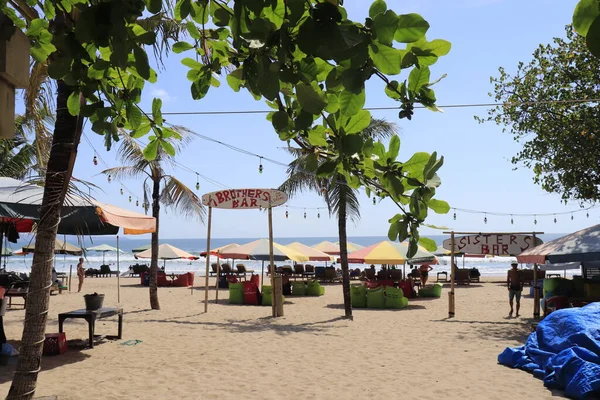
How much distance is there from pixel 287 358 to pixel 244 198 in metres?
6.22

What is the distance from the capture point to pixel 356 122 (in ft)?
5.76

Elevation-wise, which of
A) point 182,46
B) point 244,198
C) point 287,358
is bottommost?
point 287,358

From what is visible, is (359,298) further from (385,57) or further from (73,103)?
(385,57)

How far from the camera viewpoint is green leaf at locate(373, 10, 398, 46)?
146 centimetres

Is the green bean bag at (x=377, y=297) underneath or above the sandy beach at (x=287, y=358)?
above

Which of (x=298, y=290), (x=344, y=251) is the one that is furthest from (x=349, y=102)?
(x=298, y=290)

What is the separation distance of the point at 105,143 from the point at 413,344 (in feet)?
28.2

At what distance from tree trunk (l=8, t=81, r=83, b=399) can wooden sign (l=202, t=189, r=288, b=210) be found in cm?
918

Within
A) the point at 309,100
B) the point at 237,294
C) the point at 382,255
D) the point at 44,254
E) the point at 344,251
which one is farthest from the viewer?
the point at 382,255

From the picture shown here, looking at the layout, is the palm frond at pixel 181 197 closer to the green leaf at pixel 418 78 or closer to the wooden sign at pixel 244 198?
the wooden sign at pixel 244 198

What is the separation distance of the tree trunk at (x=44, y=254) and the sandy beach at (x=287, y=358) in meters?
1.98

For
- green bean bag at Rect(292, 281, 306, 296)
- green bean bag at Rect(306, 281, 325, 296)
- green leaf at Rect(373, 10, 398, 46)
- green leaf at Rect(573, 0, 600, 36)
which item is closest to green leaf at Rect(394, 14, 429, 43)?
green leaf at Rect(373, 10, 398, 46)

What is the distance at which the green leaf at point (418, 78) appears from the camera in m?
1.72

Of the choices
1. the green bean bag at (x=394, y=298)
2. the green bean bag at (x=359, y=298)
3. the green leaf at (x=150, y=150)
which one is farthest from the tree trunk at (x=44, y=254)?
the green bean bag at (x=359, y=298)
